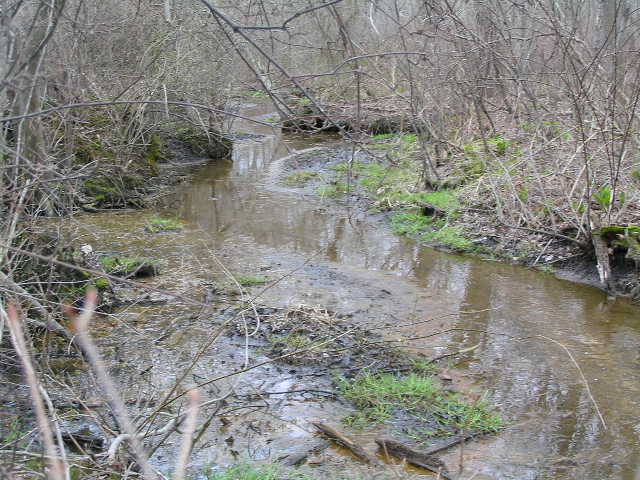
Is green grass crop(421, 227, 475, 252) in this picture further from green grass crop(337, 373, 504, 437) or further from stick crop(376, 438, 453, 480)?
stick crop(376, 438, 453, 480)

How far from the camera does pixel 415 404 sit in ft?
17.8

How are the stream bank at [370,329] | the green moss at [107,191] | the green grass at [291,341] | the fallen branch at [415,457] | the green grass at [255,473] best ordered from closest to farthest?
the green grass at [255,473], the fallen branch at [415,457], the stream bank at [370,329], the green grass at [291,341], the green moss at [107,191]

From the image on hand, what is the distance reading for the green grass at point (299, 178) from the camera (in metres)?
14.0

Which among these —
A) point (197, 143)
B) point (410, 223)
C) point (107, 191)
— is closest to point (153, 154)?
point (197, 143)

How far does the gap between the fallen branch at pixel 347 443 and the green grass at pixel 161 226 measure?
6.02 meters

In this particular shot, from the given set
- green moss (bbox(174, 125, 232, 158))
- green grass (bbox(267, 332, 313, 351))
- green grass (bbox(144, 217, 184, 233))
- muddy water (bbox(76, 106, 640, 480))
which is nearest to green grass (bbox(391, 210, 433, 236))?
muddy water (bbox(76, 106, 640, 480))

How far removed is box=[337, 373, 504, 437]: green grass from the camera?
5.19 meters

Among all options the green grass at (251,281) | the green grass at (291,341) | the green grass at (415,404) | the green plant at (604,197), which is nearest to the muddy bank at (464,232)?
the green plant at (604,197)

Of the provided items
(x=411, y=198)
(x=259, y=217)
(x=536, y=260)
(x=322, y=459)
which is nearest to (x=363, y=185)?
(x=411, y=198)

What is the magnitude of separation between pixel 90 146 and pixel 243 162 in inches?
208

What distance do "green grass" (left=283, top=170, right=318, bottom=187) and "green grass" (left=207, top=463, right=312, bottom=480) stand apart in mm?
9731

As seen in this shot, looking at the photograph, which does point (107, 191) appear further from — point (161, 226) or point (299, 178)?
point (299, 178)

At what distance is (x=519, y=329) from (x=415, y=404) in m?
2.15

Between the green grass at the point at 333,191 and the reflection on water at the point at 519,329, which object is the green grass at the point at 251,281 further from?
the green grass at the point at 333,191
